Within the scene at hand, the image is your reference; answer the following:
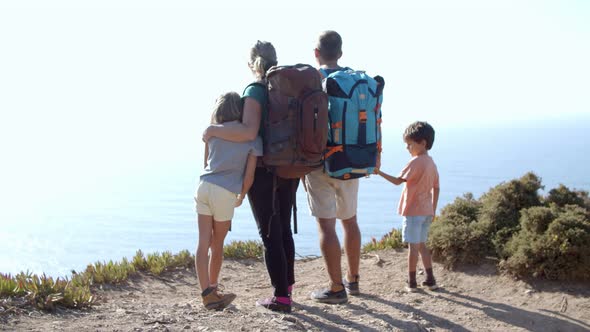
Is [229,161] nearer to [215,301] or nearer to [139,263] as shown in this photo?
[215,301]

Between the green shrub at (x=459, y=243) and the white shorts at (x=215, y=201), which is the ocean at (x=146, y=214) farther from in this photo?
the white shorts at (x=215, y=201)

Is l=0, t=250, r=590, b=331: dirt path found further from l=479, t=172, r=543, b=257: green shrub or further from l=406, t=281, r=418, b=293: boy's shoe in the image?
l=479, t=172, r=543, b=257: green shrub

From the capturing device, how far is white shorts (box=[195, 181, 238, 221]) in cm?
573

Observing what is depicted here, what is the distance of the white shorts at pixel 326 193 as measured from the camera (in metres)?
6.17

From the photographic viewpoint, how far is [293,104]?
5527 millimetres

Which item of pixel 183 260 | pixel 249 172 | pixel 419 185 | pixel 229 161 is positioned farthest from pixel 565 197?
pixel 183 260

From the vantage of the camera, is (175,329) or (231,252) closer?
(175,329)

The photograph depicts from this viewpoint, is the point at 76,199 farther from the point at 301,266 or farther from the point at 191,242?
the point at 301,266

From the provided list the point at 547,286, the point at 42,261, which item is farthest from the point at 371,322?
the point at 42,261

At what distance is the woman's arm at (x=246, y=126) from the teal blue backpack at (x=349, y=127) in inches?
28.1

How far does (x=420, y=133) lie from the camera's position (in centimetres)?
679

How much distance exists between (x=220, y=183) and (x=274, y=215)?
54cm

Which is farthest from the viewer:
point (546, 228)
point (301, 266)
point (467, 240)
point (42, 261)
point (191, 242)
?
point (42, 261)

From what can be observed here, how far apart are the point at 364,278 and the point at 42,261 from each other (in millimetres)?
42436
